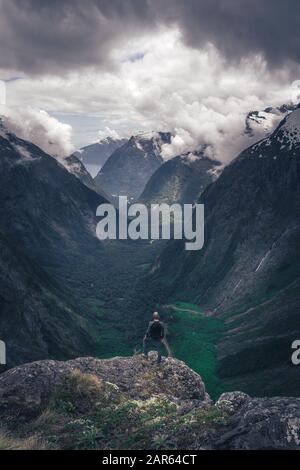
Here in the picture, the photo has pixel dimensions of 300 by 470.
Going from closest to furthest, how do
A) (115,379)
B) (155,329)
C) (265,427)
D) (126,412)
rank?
(265,427) → (126,412) → (115,379) → (155,329)

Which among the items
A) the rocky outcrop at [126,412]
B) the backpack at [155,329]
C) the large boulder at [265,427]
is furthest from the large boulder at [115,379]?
the large boulder at [265,427]

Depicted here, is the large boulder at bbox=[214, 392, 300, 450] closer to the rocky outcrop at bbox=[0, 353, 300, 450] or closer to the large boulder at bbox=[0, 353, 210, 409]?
the rocky outcrop at bbox=[0, 353, 300, 450]

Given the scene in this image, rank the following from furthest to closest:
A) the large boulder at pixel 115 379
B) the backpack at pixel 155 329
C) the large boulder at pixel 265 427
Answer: the backpack at pixel 155 329 → the large boulder at pixel 115 379 → the large boulder at pixel 265 427

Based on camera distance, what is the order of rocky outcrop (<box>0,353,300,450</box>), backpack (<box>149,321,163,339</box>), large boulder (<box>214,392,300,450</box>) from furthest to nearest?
backpack (<box>149,321,163,339</box>) → rocky outcrop (<box>0,353,300,450</box>) → large boulder (<box>214,392,300,450</box>)

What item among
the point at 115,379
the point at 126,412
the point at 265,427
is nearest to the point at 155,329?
the point at 115,379

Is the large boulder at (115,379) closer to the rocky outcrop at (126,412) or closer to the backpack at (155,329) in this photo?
the rocky outcrop at (126,412)

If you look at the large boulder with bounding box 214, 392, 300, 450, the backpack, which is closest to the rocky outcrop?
the large boulder with bounding box 214, 392, 300, 450

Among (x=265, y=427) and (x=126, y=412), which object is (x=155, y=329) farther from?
(x=265, y=427)

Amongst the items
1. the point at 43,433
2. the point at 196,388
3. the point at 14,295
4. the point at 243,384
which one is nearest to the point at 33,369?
the point at 43,433
